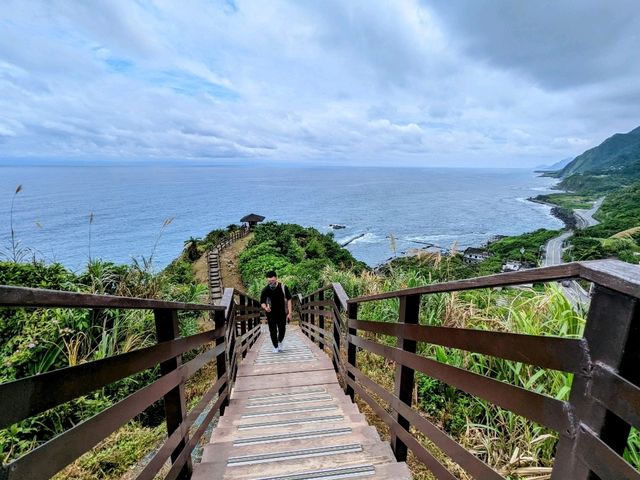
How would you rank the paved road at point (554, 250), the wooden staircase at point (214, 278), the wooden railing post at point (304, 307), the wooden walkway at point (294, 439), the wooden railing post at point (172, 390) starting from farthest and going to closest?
the paved road at point (554, 250) < the wooden staircase at point (214, 278) < the wooden railing post at point (304, 307) < the wooden walkway at point (294, 439) < the wooden railing post at point (172, 390)

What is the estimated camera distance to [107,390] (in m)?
4.10

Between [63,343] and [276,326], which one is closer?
[63,343]

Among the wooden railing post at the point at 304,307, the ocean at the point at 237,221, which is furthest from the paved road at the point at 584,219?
the wooden railing post at the point at 304,307

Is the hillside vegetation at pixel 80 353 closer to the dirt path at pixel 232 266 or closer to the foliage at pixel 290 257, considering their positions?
the foliage at pixel 290 257

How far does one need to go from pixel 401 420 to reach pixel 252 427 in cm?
131

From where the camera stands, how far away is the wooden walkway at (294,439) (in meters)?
2.10

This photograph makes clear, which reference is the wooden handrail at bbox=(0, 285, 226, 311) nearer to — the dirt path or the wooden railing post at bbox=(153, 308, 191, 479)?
the wooden railing post at bbox=(153, 308, 191, 479)

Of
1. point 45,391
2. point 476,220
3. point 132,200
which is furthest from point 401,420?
point 132,200

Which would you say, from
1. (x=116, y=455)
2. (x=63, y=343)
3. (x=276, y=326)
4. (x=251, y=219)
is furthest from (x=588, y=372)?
(x=251, y=219)

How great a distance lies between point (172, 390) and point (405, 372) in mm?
1400

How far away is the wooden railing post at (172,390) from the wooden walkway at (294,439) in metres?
0.24

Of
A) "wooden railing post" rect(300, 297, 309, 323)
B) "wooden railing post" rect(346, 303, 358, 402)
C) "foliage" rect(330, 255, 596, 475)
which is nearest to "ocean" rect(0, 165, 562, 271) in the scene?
"wooden railing post" rect(300, 297, 309, 323)

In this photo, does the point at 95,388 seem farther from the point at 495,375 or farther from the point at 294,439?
the point at 495,375

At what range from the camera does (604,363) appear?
0.91m
